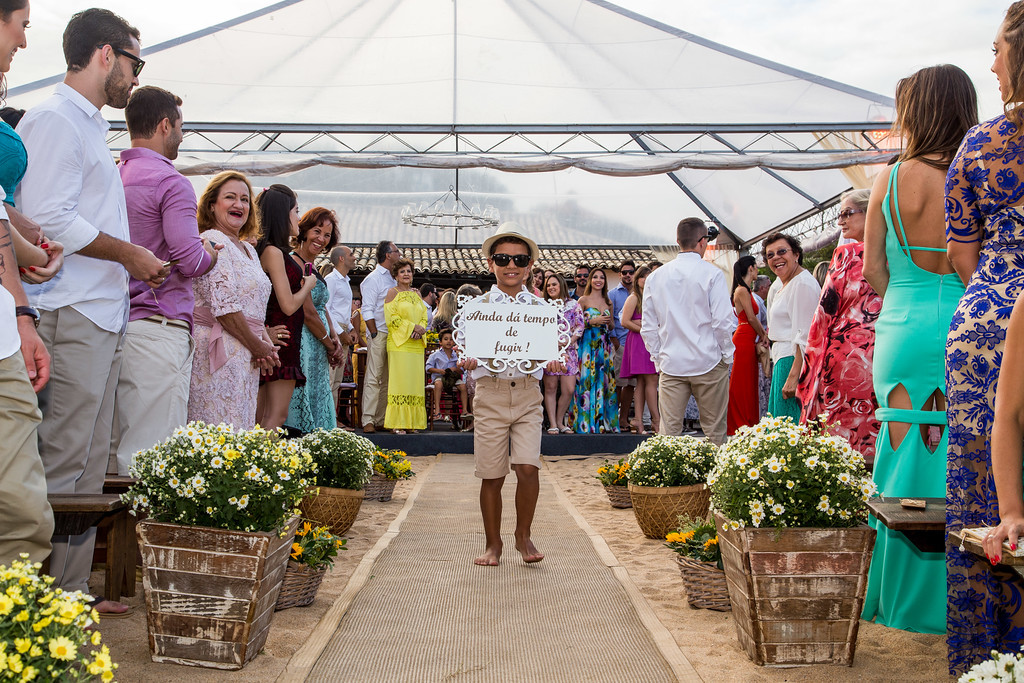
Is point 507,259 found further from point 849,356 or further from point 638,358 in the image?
point 638,358

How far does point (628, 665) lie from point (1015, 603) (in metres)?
1.28

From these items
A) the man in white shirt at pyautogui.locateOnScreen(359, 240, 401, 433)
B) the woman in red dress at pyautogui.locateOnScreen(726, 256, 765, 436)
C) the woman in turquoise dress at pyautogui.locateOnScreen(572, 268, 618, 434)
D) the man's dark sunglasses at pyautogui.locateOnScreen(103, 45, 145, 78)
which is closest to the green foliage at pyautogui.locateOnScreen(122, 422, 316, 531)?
the man's dark sunglasses at pyautogui.locateOnScreen(103, 45, 145, 78)

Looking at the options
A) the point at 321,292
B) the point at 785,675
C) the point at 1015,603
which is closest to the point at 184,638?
the point at 785,675

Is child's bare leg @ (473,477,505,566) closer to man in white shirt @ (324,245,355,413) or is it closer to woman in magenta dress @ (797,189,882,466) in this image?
woman in magenta dress @ (797,189,882,466)

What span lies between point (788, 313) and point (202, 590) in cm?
536

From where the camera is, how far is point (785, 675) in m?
2.93

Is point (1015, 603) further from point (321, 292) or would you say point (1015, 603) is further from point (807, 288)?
point (321, 292)

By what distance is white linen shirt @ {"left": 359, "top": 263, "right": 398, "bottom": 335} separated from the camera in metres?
10.3

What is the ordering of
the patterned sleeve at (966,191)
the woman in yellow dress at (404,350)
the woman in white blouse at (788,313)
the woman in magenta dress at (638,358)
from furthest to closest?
the woman in yellow dress at (404,350)
the woman in magenta dress at (638,358)
the woman in white blouse at (788,313)
the patterned sleeve at (966,191)

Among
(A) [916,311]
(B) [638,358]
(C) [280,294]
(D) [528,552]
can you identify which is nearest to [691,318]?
(D) [528,552]

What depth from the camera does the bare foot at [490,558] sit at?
15.2ft

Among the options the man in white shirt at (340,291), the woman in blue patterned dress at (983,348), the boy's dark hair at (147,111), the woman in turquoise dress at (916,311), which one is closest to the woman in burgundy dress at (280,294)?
the boy's dark hair at (147,111)

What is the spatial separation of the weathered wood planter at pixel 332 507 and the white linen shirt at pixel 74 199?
1910 mm

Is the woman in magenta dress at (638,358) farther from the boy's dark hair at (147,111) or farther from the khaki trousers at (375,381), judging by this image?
the boy's dark hair at (147,111)
